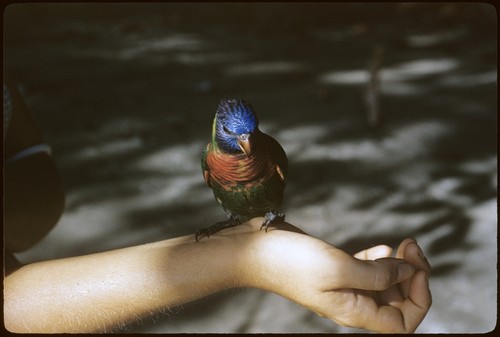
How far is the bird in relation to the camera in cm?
43

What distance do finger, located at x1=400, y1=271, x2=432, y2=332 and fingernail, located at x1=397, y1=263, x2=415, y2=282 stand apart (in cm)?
1

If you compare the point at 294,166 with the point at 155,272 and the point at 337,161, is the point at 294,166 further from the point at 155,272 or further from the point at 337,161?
the point at 155,272

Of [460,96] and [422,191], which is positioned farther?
[460,96]

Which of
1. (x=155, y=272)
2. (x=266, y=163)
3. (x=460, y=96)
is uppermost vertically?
(x=266, y=163)

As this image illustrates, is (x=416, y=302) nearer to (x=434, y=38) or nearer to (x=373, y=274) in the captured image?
(x=373, y=274)

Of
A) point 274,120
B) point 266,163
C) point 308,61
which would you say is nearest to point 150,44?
point 274,120

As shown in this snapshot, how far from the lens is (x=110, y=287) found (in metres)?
0.56

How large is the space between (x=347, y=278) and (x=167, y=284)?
0.66ft

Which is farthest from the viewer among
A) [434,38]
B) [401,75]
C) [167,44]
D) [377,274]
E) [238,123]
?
[434,38]

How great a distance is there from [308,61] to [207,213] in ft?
2.56

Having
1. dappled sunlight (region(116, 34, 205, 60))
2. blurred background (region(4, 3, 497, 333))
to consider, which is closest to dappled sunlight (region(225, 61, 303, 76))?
blurred background (region(4, 3, 497, 333))

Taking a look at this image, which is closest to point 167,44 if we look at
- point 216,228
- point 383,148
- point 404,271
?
point 383,148

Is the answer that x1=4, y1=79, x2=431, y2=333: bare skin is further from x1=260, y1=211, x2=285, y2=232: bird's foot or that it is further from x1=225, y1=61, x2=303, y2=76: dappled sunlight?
x1=225, y1=61, x2=303, y2=76: dappled sunlight

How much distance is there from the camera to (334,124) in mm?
1308
